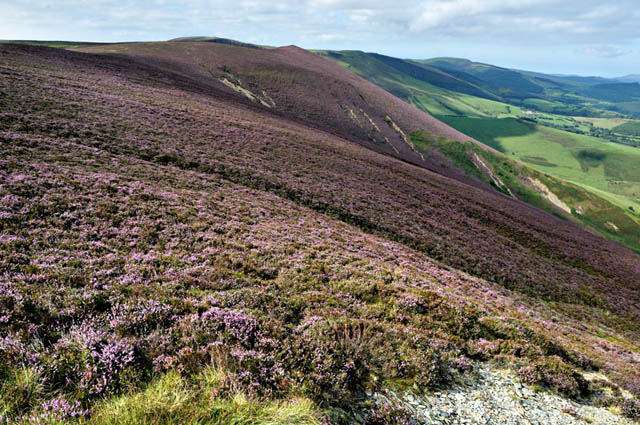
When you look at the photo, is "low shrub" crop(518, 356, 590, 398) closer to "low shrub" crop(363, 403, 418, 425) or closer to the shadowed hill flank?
"low shrub" crop(363, 403, 418, 425)

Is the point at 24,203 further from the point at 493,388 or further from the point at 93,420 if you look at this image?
the point at 493,388

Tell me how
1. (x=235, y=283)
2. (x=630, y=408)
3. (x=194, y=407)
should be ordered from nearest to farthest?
(x=194, y=407) → (x=630, y=408) → (x=235, y=283)

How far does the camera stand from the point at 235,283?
1040 centimetres

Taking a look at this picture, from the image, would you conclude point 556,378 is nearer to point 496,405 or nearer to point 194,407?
point 496,405

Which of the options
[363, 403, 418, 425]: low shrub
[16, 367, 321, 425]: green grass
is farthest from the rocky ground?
[16, 367, 321, 425]: green grass

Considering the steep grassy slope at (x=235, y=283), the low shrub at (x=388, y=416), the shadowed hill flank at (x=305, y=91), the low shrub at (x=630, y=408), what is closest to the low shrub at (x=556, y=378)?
the steep grassy slope at (x=235, y=283)

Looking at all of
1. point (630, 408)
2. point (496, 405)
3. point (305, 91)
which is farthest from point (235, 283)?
point (305, 91)

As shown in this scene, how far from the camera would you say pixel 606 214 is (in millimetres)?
78062

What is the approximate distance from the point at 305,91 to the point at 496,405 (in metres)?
84.5

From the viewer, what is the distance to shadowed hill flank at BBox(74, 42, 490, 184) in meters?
69.9

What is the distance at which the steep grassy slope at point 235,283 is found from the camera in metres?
5.55

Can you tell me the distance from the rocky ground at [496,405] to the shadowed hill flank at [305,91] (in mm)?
56806

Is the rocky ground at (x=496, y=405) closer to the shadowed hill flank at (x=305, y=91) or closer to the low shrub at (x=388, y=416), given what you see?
the low shrub at (x=388, y=416)

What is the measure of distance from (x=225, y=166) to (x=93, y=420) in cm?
2297
